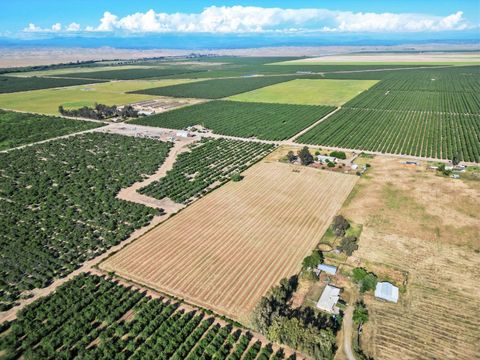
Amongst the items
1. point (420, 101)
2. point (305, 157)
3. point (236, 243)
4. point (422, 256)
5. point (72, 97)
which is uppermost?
point (72, 97)

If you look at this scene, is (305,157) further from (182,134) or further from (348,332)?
(348,332)

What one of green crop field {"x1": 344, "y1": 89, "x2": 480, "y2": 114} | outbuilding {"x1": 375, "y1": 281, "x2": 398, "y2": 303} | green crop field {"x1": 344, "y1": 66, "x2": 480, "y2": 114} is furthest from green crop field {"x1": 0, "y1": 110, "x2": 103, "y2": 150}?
green crop field {"x1": 344, "y1": 66, "x2": 480, "y2": 114}

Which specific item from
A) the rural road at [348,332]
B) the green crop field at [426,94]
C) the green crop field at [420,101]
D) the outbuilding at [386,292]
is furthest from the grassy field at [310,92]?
the rural road at [348,332]

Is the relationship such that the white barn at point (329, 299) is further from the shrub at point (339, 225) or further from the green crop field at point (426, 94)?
the green crop field at point (426, 94)

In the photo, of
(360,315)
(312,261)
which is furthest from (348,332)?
(312,261)

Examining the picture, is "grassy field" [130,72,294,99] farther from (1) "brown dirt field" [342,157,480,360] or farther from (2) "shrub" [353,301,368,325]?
(2) "shrub" [353,301,368,325]

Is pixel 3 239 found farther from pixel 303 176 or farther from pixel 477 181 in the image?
pixel 477 181
